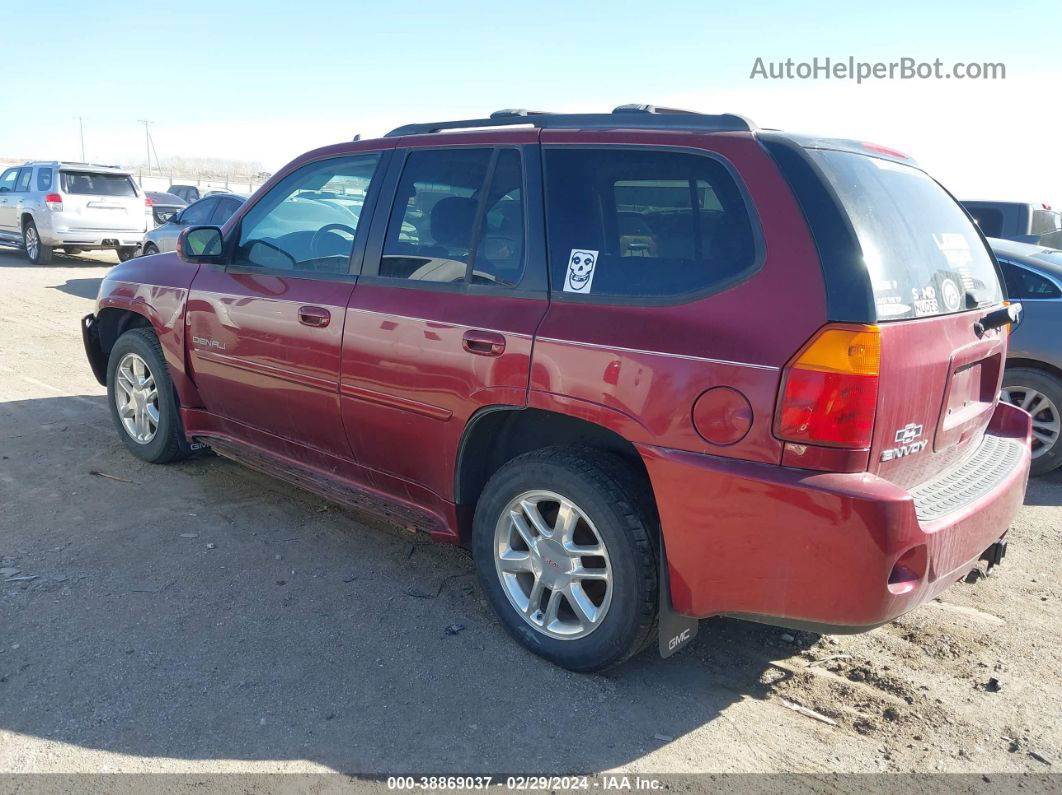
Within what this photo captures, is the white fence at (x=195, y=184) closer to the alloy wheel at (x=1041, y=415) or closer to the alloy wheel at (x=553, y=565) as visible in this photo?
the alloy wheel at (x=1041, y=415)

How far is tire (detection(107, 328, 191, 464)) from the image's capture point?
495cm

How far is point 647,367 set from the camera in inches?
108

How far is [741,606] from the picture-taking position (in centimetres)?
270

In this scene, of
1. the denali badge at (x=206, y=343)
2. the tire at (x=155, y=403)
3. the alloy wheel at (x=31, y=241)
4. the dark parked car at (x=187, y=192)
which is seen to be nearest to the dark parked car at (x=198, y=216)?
the alloy wheel at (x=31, y=241)

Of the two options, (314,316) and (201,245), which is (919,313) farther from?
(201,245)

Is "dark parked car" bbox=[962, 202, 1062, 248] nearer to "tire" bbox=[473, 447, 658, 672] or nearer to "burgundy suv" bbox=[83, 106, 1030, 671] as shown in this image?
"burgundy suv" bbox=[83, 106, 1030, 671]

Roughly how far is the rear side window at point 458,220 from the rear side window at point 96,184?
14.6 meters

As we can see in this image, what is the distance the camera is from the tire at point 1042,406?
18.2 ft

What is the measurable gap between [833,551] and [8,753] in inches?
102

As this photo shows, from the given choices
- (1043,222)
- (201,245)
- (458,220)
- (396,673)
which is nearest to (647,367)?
(458,220)

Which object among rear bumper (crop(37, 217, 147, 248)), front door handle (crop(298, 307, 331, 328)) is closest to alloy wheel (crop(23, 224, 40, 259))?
rear bumper (crop(37, 217, 147, 248))

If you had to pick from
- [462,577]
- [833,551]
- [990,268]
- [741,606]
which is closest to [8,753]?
[462,577]

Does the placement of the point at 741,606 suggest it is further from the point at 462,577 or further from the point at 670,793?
the point at 462,577

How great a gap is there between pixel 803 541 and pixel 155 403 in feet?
13.3
